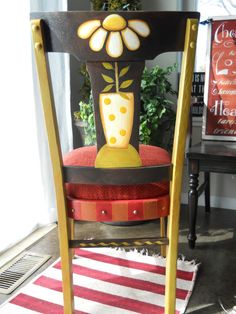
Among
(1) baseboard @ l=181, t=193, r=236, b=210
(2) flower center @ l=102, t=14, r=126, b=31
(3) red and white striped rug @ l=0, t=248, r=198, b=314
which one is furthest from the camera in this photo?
(1) baseboard @ l=181, t=193, r=236, b=210

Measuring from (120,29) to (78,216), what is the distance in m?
0.55

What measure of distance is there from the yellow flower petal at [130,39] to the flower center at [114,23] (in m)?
0.01

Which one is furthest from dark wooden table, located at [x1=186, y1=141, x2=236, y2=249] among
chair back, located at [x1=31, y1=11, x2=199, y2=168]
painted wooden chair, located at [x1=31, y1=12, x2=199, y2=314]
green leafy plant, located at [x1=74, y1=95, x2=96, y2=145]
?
chair back, located at [x1=31, y1=11, x2=199, y2=168]

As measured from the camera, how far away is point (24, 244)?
1.77 meters

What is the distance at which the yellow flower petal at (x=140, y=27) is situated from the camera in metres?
0.88

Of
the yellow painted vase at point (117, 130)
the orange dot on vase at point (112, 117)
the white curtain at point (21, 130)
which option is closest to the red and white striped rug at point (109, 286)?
the white curtain at point (21, 130)

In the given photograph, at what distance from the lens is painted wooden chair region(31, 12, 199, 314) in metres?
0.89

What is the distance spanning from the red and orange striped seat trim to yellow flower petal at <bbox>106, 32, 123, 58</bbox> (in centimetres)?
43

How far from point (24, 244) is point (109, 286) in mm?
→ 581

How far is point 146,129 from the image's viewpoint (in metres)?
1.79

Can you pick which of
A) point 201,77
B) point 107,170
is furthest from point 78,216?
point 201,77

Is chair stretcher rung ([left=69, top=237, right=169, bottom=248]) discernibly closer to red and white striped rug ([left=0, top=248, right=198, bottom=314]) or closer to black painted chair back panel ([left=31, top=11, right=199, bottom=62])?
red and white striped rug ([left=0, top=248, right=198, bottom=314])

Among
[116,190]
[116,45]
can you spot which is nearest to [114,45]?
[116,45]

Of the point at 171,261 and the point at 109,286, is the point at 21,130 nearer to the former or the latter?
the point at 109,286
